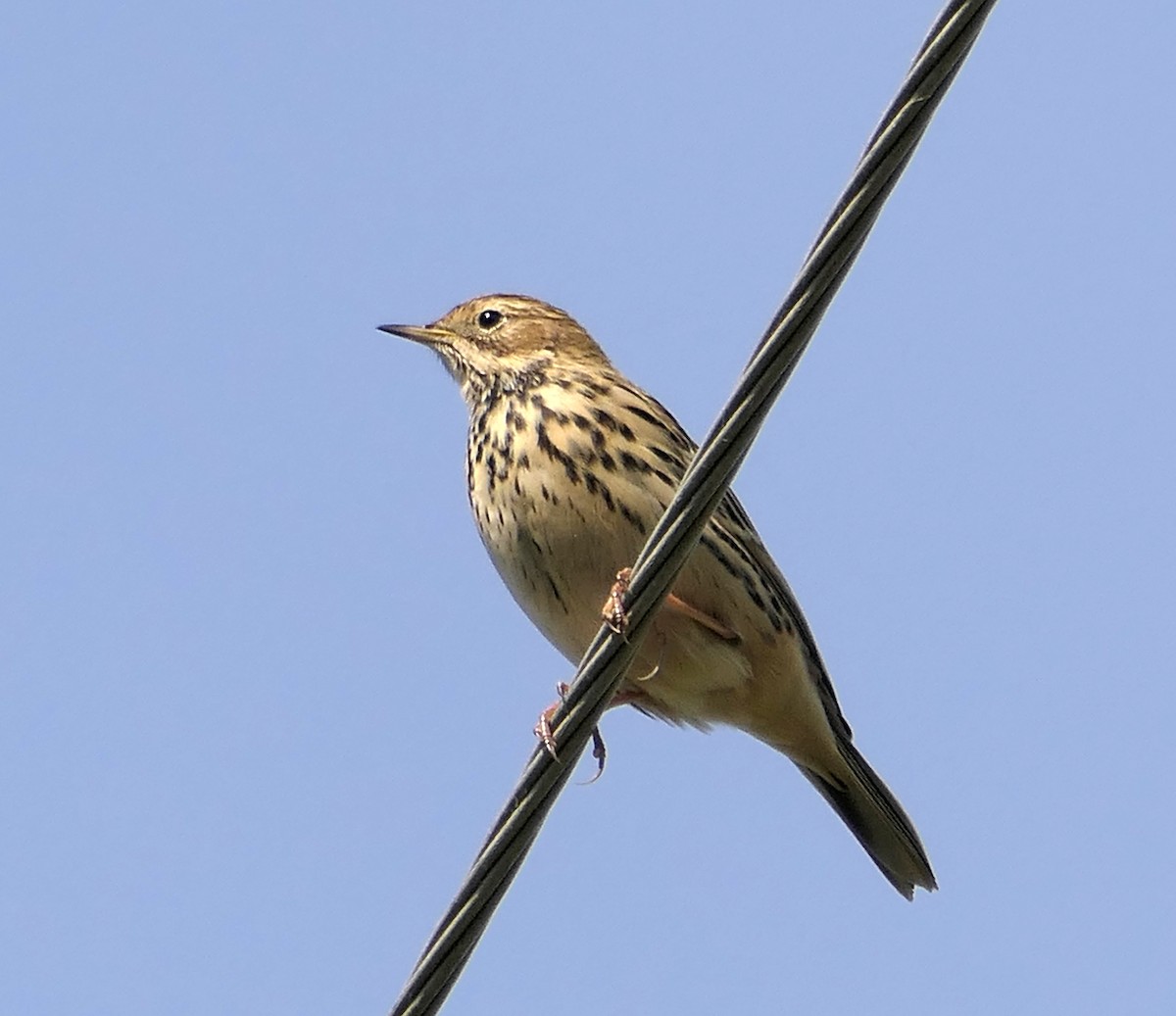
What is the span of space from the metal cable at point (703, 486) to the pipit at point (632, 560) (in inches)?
103

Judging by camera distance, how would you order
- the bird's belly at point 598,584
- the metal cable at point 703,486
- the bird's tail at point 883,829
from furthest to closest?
the bird's tail at point 883,829
the bird's belly at point 598,584
the metal cable at point 703,486

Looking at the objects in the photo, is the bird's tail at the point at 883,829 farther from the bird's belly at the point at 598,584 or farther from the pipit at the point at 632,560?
the bird's belly at the point at 598,584

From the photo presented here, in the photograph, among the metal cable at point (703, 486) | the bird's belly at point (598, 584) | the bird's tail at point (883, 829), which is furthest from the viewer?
the bird's tail at point (883, 829)

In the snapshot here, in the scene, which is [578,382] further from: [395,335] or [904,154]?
[904,154]

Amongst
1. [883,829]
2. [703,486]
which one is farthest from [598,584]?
[703,486]

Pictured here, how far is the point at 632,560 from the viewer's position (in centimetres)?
826

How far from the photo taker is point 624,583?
691 cm

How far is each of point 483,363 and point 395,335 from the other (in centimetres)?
106

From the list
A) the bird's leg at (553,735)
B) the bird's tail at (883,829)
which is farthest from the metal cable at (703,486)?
the bird's tail at (883,829)

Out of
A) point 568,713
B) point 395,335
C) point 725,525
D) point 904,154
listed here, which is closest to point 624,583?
point 568,713

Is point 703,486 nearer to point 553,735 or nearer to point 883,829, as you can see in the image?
point 553,735

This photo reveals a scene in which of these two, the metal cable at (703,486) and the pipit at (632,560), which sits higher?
the pipit at (632,560)

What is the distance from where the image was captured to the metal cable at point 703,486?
4.53 m

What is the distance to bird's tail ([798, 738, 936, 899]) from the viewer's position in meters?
9.35
